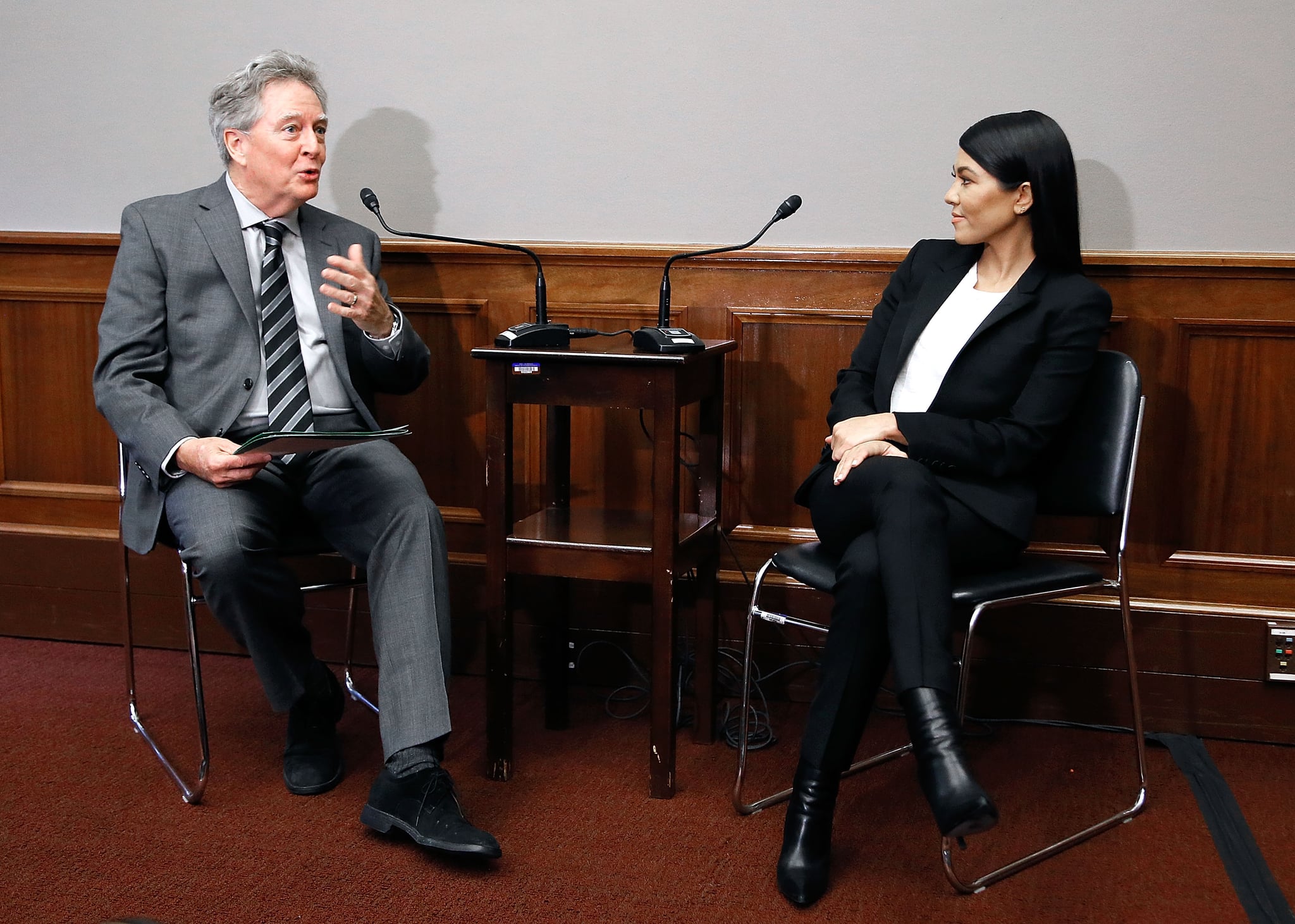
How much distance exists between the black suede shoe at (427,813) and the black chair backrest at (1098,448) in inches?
45.3

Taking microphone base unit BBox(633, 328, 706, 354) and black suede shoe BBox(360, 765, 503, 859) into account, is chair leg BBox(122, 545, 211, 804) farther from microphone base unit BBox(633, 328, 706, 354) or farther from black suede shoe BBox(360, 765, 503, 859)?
microphone base unit BBox(633, 328, 706, 354)

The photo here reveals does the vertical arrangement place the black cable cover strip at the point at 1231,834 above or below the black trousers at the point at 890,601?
below

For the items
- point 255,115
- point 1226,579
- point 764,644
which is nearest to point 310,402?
point 255,115

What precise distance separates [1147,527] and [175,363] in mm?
2004

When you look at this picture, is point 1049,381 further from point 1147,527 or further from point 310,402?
point 310,402

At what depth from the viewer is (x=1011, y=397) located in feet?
6.54

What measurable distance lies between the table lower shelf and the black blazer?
0.89 feet

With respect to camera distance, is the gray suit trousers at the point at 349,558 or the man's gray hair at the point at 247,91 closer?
the gray suit trousers at the point at 349,558

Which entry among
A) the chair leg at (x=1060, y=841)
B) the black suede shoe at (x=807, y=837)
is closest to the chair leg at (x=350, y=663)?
the black suede shoe at (x=807, y=837)

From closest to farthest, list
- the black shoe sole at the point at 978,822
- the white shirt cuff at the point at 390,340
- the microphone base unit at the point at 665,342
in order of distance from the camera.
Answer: the black shoe sole at the point at 978,822 → the microphone base unit at the point at 665,342 → the white shirt cuff at the point at 390,340

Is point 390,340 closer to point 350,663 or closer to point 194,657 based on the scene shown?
point 194,657

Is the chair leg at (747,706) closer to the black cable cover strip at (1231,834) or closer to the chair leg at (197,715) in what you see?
the black cable cover strip at (1231,834)

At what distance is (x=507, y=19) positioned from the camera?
8.18 ft

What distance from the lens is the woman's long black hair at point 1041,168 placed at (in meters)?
1.98
